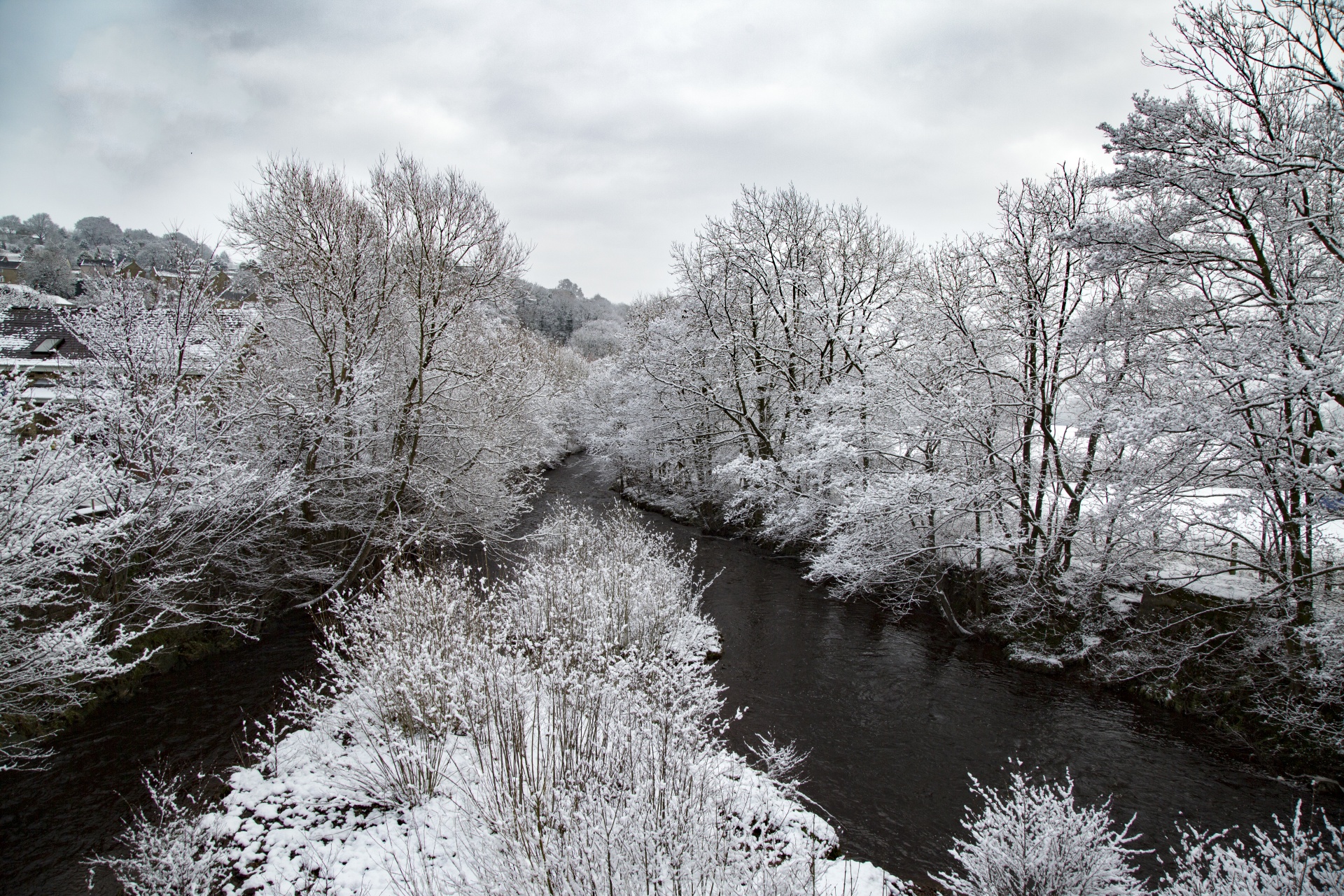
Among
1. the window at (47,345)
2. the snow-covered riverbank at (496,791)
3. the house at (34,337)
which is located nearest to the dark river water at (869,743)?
the snow-covered riverbank at (496,791)

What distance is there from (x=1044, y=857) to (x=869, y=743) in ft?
13.5

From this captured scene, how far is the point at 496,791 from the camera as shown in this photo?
4.38m

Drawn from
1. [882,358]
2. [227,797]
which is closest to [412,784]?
[227,797]

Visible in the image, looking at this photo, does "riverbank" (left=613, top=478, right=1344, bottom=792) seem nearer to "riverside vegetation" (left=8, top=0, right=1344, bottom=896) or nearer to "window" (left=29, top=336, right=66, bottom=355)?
"riverside vegetation" (left=8, top=0, right=1344, bottom=896)

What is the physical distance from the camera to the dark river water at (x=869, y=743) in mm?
6117

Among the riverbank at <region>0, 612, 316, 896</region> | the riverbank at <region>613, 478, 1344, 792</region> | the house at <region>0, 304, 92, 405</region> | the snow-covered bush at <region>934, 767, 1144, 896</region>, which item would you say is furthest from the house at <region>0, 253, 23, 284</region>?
the snow-covered bush at <region>934, 767, 1144, 896</region>

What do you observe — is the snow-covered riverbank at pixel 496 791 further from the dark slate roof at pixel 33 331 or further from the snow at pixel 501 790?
the dark slate roof at pixel 33 331

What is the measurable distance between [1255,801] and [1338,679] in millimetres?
1910

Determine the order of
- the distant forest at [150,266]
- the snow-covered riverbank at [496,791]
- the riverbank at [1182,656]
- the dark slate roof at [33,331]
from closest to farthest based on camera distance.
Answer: the snow-covered riverbank at [496,791] < the riverbank at [1182,656] < the distant forest at [150,266] < the dark slate roof at [33,331]

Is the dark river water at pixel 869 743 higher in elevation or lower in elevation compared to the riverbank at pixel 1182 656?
lower

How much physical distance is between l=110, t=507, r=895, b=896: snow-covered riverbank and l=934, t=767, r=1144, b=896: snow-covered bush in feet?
3.39

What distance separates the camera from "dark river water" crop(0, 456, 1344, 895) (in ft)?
20.1

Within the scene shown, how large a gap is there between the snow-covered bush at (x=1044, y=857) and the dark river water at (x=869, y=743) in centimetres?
162

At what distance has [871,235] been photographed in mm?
18766
